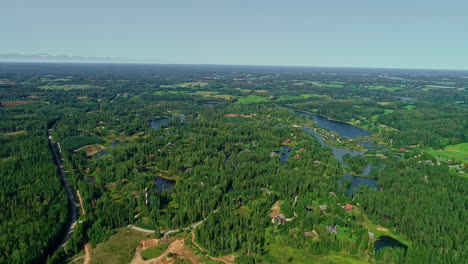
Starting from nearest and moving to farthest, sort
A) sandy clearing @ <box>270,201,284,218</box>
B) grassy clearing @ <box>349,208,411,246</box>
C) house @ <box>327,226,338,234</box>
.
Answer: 1. grassy clearing @ <box>349,208,411,246</box>
2. house @ <box>327,226,338,234</box>
3. sandy clearing @ <box>270,201,284,218</box>

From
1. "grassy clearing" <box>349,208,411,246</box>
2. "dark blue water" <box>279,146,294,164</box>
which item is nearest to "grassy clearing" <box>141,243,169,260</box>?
"grassy clearing" <box>349,208,411,246</box>

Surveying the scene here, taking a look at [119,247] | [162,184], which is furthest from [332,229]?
[162,184]

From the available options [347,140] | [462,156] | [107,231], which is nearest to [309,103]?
[347,140]

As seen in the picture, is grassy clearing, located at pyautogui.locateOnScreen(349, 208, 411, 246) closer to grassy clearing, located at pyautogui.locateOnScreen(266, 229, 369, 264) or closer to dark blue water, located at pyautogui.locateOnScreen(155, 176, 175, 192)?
grassy clearing, located at pyautogui.locateOnScreen(266, 229, 369, 264)

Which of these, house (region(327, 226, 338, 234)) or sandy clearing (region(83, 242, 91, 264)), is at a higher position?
house (region(327, 226, 338, 234))

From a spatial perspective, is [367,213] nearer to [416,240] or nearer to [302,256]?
[416,240]

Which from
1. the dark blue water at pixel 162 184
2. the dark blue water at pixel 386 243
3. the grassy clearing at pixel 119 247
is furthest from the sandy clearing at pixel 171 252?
the dark blue water at pixel 386 243
